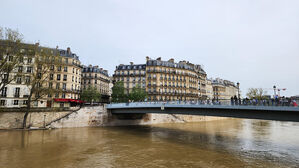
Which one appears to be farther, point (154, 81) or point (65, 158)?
point (154, 81)

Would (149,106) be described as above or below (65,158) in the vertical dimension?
above

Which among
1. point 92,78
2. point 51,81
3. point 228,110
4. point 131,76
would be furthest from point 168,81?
point 228,110

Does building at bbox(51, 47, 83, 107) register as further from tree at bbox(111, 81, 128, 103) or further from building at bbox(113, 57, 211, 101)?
building at bbox(113, 57, 211, 101)

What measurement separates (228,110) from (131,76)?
148 ft

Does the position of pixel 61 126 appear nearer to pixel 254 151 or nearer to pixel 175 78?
pixel 254 151

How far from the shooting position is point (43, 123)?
34.7m

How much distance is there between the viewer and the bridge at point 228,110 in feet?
53.4

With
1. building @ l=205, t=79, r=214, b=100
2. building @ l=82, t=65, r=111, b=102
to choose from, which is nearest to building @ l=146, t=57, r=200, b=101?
building @ l=82, t=65, r=111, b=102

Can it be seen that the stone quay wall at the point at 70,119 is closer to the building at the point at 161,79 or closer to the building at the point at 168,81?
the building at the point at 168,81

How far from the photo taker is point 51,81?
A: 130 ft

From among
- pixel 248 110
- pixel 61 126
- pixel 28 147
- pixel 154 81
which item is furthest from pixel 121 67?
pixel 248 110

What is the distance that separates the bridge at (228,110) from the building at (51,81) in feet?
68.8

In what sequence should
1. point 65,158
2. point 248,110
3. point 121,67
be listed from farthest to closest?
1. point 121,67
2. point 248,110
3. point 65,158

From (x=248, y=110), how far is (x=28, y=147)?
88.6 ft
